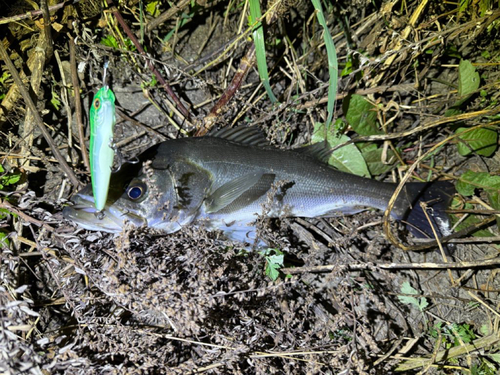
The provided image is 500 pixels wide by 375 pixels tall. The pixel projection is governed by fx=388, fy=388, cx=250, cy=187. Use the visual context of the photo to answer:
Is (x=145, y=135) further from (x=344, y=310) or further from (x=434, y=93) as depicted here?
(x=434, y=93)

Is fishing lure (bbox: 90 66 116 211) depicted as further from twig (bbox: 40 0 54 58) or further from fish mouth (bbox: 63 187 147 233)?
twig (bbox: 40 0 54 58)

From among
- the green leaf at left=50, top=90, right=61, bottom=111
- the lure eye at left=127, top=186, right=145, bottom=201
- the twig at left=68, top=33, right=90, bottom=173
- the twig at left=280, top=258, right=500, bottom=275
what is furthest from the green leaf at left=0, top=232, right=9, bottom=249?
the twig at left=280, top=258, right=500, bottom=275

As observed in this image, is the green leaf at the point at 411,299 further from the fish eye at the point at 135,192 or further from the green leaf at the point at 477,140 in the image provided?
the fish eye at the point at 135,192

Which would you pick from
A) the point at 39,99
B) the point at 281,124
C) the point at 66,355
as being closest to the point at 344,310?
the point at 281,124

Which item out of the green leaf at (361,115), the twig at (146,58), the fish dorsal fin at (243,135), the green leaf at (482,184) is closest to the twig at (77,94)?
the twig at (146,58)

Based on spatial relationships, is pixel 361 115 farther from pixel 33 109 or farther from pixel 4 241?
pixel 4 241
